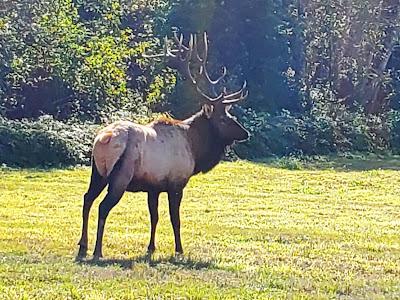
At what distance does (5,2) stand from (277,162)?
10.4 m

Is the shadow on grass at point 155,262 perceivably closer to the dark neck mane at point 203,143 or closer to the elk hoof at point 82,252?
the elk hoof at point 82,252

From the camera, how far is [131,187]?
498 inches

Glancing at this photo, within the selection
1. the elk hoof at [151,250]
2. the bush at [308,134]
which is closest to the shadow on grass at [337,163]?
the bush at [308,134]

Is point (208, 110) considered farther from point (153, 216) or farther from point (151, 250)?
point (151, 250)

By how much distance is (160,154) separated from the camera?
12867mm

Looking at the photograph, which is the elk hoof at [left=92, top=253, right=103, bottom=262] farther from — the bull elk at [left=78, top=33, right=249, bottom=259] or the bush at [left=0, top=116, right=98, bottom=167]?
the bush at [left=0, top=116, right=98, bottom=167]

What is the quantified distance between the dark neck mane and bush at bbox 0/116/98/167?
1327 cm

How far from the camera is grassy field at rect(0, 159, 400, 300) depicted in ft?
32.3

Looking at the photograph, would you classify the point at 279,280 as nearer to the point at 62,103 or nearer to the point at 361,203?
the point at 361,203

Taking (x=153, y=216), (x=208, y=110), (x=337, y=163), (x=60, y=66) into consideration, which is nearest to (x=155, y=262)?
(x=153, y=216)

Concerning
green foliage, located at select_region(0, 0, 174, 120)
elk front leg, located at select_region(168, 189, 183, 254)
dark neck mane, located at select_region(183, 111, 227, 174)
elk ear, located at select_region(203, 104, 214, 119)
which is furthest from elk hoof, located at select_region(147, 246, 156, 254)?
green foliage, located at select_region(0, 0, 174, 120)

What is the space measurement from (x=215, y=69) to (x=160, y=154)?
26.2 m

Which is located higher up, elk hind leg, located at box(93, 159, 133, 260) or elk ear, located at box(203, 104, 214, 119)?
elk ear, located at box(203, 104, 214, 119)

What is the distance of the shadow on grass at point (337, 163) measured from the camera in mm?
31644
